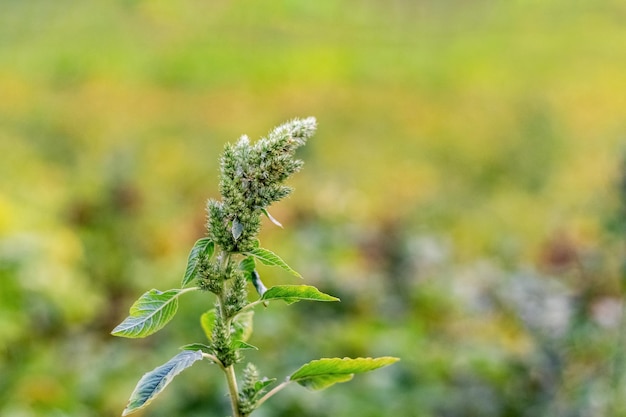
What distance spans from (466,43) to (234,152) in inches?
505

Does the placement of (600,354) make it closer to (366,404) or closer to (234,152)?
(366,404)

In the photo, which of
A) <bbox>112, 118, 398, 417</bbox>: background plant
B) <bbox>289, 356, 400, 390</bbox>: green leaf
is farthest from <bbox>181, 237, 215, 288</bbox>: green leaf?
<bbox>289, 356, 400, 390</bbox>: green leaf

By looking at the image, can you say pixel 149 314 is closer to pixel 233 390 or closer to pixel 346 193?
pixel 233 390

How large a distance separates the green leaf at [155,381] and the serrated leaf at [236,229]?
0.37ft

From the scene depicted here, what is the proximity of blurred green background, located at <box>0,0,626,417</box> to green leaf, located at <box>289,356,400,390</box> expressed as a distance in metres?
1.67

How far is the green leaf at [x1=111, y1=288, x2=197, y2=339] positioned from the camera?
0.65 meters

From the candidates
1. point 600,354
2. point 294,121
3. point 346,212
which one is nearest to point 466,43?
point 346,212

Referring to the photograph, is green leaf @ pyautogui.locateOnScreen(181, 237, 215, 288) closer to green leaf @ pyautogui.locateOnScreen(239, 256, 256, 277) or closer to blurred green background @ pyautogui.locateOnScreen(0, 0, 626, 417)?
green leaf @ pyautogui.locateOnScreen(239, 256, 256, 277)

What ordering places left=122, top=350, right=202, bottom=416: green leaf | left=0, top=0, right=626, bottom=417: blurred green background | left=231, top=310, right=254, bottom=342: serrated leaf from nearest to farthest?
left=122, top=350, right=202, bottom=416: green leaf
left=231, top=310, right=254, bottom=342: serrated leaf
left=0, top=0, right=626, bottom=417: blurred green background

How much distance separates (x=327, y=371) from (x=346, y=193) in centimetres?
565

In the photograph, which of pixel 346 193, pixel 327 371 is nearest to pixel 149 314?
pixel 327 371

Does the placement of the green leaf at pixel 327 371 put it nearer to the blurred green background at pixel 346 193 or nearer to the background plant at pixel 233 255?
the background plant at pixel 233 255

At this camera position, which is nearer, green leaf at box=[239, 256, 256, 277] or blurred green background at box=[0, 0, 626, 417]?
green leaf at box=[239, 256, 256, 277]

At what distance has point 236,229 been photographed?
2.11 feet
